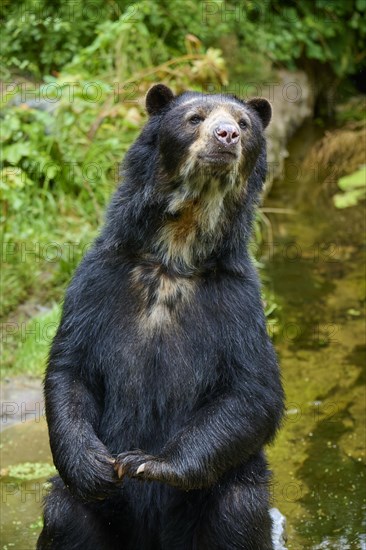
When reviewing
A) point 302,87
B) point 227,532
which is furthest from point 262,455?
point 302,87

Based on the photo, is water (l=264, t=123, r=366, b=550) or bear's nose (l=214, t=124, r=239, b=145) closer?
bear's nose (l=214, t=124, r=239, b=145)

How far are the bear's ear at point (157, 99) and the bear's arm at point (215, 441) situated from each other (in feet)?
4.89

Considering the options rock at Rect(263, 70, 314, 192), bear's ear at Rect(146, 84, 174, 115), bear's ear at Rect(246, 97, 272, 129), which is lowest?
rock at Rect(263, 70, 314, 192)

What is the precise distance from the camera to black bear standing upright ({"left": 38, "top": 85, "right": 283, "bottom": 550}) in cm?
546

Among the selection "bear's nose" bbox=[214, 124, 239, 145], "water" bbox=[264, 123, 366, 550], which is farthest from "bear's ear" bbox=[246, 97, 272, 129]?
"water" bbox=[264, 123, 366, 550]

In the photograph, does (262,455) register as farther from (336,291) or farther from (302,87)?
(302,87)

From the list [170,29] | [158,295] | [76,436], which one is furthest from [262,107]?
[170,29]

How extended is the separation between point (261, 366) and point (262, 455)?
523 mm

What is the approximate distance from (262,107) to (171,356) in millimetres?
1517

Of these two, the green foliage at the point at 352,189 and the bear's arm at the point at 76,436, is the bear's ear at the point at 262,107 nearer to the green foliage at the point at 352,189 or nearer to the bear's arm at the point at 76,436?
the bear's arm at the point at 76,436

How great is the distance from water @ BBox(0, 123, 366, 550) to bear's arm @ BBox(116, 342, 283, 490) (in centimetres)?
132

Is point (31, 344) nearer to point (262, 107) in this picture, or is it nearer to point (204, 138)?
point (262, 107)

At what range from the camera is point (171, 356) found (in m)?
5.57

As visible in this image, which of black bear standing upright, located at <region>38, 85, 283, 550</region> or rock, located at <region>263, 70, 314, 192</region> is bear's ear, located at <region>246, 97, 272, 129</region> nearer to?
black bear standing upright, located at <region>38, 85, 283, 550</region>
